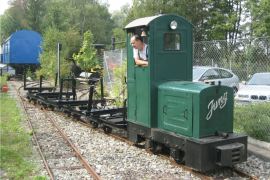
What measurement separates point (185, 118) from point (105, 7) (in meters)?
61.1

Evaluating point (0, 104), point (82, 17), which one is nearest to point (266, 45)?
point (0, 104)

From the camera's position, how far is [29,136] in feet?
23.4

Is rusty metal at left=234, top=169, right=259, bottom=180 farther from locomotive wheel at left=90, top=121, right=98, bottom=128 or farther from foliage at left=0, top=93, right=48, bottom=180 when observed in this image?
locomotive wheel at left=90, top=121, right=98, bottom=128

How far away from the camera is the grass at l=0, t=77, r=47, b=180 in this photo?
4680mm

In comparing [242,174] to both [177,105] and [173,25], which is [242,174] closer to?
[177,105]

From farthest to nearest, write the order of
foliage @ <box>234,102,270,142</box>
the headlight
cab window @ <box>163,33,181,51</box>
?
foliage @ <box>234,102,270,142</box> → cab window @ <box>163,33,181,51</box> → the headlight

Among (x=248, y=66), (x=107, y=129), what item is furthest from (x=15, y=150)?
(x=248, y=66)

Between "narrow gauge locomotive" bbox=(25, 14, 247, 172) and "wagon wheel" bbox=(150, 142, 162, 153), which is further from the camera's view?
"wagon wheel" bbox=(150, 142, 162, 153)

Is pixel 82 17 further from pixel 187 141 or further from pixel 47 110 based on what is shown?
pixel 187 141

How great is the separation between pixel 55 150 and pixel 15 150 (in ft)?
2.73

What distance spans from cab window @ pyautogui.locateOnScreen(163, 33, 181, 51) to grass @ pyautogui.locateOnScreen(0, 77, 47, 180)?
322 cm

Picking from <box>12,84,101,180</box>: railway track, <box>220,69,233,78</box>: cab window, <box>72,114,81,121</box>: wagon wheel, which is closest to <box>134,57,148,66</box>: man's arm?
<box>12,84,101,180</box>: railway track

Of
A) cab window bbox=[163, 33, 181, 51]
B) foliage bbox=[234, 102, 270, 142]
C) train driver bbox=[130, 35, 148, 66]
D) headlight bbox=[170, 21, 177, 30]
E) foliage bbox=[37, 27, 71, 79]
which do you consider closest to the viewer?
headlight bbox=[170, 21, 177, 30]

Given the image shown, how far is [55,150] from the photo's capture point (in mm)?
6012
